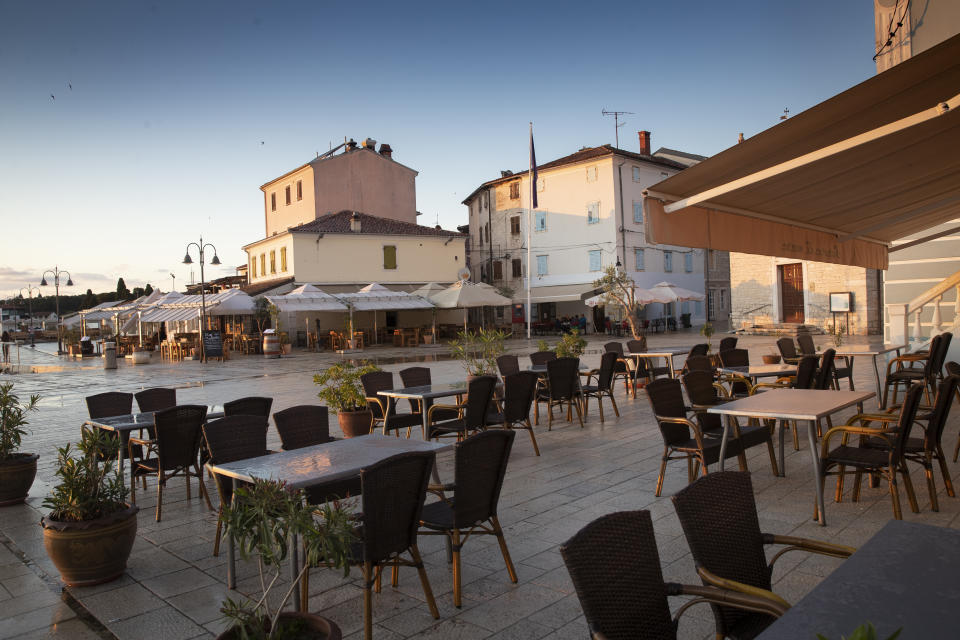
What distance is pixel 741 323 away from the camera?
27812mm

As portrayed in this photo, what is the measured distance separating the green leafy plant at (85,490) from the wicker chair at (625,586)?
305 centimetres

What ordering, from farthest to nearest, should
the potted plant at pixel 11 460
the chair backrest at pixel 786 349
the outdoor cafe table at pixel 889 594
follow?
1. the chair backrest at pixel 786 349
2. the potted plant at pixel 11 460
3. the outdoor cafe table at pixel 889 594

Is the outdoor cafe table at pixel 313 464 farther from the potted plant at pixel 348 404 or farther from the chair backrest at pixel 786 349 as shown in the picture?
the chair backrest at pixel 786 349

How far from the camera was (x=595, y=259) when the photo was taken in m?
32.8

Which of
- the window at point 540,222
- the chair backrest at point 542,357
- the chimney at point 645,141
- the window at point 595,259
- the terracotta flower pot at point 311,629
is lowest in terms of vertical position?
the terracotta flower pot at point 311,629

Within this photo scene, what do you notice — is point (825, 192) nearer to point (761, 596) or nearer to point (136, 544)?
point (761, 596)

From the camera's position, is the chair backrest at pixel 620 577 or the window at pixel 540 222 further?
the window at pixel 540 222

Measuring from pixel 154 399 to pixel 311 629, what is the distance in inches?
192

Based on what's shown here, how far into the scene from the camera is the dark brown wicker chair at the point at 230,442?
13.1 feet

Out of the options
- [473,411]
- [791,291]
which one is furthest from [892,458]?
[791,291]

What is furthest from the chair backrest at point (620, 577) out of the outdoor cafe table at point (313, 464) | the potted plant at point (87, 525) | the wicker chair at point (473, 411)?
the wicker chair at point (473, 411)

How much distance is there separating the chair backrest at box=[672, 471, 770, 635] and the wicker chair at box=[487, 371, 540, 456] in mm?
3878

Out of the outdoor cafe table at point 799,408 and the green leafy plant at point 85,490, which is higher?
the outdoor cafe table at point 799,408

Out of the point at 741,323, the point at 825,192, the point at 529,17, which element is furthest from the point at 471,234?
the point at 825,192
